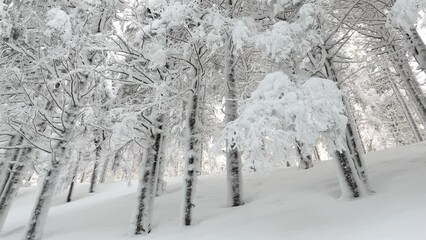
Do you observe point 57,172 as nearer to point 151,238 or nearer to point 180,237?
point 151,238

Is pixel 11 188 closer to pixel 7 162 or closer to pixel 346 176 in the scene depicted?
pixel 7 162

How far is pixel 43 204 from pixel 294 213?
18.2 ft

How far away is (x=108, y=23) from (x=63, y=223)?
5819mm

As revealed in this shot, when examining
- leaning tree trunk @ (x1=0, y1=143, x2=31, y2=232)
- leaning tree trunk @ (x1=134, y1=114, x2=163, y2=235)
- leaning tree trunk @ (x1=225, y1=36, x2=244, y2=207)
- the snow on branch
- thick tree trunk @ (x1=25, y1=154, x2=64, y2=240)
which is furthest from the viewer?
leaning tree trunk @ (x1=0, y1=143, x2=31, y2=232)

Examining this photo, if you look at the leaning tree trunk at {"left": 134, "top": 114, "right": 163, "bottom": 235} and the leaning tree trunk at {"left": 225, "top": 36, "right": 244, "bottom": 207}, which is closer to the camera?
the leaning tree trunk at {"left": 134, "top": 114, "right": 163, "bottom": 235}

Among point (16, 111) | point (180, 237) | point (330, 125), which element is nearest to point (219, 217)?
point (180, 237)

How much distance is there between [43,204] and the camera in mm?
7215

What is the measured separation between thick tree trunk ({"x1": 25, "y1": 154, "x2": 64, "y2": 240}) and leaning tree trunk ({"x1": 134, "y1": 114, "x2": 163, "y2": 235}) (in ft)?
7.18

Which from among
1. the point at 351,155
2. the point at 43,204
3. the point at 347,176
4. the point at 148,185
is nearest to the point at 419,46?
the point at 351,155

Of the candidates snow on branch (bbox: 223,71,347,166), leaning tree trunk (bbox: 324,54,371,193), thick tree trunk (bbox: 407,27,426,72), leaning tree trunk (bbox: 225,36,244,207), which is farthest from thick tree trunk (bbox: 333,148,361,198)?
thick tree trunk (bbox: 407,27,426,72)

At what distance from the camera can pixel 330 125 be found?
4.42m

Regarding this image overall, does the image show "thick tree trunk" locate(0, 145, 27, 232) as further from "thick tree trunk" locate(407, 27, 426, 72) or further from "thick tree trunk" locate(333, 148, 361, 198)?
"thick tree trunk" locate(407, 27, 426, 72)

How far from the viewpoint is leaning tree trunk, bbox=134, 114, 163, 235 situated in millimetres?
6523

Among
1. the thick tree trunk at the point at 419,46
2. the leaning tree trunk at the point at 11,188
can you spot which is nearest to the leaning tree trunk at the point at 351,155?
the thick tree trunk at the point at 419,46
